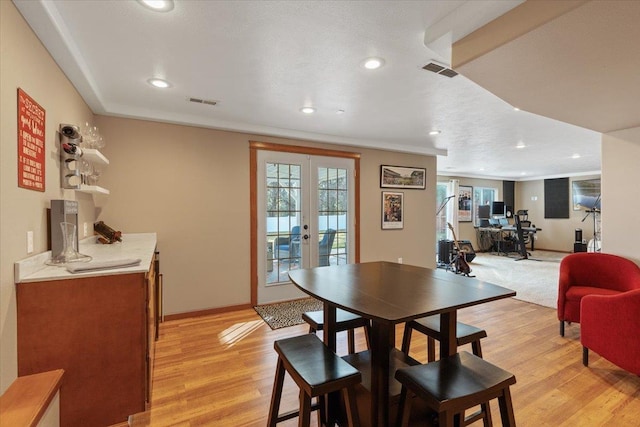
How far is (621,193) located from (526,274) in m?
3.54

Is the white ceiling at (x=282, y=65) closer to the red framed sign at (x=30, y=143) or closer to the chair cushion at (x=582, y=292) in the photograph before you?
the red framed sign at (x=30, y=143)

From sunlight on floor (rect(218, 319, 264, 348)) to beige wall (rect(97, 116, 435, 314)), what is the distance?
56cm

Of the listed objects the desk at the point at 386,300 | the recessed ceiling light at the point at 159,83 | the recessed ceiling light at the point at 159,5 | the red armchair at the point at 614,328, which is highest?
the recessed ceiling light at the point at 159,83

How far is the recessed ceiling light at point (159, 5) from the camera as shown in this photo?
5.35ft

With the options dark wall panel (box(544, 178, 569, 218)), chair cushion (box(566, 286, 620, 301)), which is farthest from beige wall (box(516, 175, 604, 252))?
chair cushion (box(566, 286, 620, 301))

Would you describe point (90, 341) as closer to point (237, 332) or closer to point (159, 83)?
point (237, 332)

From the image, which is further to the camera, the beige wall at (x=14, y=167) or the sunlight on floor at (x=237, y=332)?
the sunlight on floor at (x=237, y=332)

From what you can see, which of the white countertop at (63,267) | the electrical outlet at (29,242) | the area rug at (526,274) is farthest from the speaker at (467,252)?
the electrical outlet at (29,242)

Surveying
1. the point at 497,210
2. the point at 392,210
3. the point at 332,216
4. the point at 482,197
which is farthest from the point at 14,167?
the point at 482,197

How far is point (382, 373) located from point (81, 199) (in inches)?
114

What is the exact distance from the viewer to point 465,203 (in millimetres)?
9430

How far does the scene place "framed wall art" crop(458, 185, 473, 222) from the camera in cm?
930

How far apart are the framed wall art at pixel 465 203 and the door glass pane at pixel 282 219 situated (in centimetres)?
664

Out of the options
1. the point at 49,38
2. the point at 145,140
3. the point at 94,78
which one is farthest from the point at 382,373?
the point at 145,140
